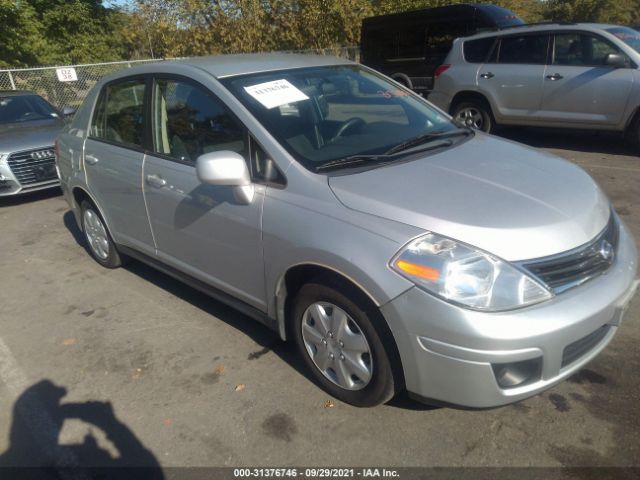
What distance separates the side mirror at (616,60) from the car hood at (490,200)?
4.80 metres

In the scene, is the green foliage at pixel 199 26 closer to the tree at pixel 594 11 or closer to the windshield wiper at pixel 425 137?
the windshield wiper at pixel 425 137

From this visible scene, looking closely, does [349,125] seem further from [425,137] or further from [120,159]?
[120,159]

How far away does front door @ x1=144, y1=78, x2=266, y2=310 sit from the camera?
114 inches

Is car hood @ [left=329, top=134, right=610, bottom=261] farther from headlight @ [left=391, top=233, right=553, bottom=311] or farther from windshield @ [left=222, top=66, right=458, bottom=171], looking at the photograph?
windshield @ [left=222, top=66, right=458, bottom=171]

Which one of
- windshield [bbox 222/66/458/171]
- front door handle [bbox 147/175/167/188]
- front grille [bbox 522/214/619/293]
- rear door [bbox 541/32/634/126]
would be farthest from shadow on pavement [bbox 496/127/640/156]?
front door handle [bbox 147/175/167/188]

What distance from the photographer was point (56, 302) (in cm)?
424

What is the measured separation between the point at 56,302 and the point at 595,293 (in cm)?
394

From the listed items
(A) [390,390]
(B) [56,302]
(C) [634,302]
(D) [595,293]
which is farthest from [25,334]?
(C) [634,302]

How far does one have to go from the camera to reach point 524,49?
779 cm

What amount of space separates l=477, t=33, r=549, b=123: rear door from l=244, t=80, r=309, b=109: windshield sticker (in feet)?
18.7

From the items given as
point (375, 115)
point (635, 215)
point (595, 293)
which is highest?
point (375, 115)

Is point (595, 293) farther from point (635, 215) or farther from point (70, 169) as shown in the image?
point (70, 169)

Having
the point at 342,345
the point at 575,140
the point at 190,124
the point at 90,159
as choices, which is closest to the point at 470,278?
the point at 342,345

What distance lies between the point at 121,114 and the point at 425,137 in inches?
93.1
